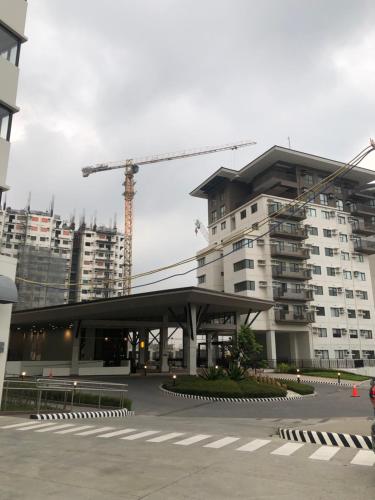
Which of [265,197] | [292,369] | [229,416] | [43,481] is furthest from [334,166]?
[43,481]

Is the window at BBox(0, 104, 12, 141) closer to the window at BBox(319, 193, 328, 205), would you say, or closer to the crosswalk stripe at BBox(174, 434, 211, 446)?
the crosswalk stripe at BBox(174, 434, 211, 446)

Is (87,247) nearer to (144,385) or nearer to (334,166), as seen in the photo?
(334,166)

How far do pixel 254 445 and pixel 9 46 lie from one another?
1948 cm

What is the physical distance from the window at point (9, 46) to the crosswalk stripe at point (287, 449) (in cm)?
1908

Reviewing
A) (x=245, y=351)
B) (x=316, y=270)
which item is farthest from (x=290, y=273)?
(x=245, y=351)

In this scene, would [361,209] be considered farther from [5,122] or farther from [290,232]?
[5,122]

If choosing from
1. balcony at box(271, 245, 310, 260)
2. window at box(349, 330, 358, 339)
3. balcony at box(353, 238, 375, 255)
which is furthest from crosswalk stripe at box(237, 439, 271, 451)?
balcony at box(353, 238, 375, 255)

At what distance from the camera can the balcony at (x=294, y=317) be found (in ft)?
188

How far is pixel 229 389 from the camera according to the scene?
1047 inches

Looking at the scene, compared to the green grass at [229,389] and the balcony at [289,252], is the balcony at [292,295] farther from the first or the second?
the green grass at [229,389]

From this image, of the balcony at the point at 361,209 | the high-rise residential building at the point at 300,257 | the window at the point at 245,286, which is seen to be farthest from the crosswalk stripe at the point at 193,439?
the balcony at the point at 361,209

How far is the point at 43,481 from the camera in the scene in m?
6.96

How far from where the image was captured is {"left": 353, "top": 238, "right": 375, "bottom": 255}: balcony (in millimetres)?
67375

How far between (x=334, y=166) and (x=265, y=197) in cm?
1496
